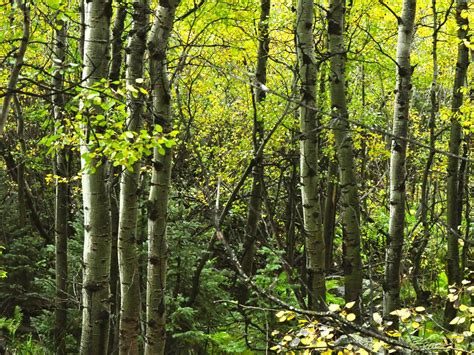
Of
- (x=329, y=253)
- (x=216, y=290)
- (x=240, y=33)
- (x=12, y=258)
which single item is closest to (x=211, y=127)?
(x=240, y=33)

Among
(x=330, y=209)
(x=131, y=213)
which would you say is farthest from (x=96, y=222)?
(x=330, y=209)

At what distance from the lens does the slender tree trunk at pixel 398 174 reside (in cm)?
461

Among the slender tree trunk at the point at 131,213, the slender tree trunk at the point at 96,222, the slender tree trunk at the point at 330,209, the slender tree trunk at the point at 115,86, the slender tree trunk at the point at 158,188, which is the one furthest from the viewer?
the slender tree trunk at the point at 330,209

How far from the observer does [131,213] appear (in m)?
4.51

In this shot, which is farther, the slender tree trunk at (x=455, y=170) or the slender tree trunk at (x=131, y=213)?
the slender tree trunk at (x=455, y=170)

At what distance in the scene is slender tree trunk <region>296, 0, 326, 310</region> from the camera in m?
4.79

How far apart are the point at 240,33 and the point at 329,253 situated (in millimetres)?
4551

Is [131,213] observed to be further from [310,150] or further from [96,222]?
[310,150]

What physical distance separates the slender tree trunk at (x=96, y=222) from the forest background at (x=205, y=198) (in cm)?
1

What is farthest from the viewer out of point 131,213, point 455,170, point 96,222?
point 455,170

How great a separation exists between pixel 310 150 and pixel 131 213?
1768 mm

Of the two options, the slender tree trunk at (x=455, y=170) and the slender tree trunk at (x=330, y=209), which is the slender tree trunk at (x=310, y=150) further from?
the slender tree trunk at (x=330, y=209)

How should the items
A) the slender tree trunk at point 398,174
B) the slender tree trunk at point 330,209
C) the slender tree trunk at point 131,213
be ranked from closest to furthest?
the slender tree trunk at point 131,213, the slender tree trunk at point 398,174, the slender tree trunk at point 330,209

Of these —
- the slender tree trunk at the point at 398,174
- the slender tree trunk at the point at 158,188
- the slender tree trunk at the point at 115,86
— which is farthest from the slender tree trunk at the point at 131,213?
the slender tree trunk at the point at 398,174
